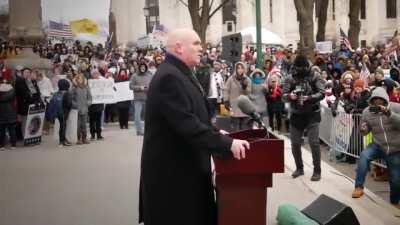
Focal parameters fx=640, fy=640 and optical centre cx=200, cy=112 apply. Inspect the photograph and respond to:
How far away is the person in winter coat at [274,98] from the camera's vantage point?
16281 millimetres

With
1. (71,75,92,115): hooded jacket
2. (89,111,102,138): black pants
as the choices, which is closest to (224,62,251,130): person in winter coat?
(71,75,92,115): hooded jacket

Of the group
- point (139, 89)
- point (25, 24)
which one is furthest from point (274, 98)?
point (25, 24)

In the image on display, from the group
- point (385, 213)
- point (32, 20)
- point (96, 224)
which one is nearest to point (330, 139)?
point (385, 213)

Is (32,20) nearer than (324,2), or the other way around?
(32,20)

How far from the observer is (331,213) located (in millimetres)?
6102

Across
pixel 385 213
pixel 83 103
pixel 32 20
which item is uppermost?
pixel 32 20

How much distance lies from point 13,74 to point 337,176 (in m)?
9.99

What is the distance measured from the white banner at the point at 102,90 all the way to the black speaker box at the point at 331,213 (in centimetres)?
1044

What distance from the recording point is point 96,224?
24.1 feet

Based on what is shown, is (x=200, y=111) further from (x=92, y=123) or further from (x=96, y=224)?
(x=92, y=123)

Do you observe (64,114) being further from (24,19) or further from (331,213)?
(331,213)

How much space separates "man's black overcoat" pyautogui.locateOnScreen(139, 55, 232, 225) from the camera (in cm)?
446

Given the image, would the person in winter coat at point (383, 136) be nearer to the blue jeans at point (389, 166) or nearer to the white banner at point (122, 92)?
the blue jeans at point (389, 166)

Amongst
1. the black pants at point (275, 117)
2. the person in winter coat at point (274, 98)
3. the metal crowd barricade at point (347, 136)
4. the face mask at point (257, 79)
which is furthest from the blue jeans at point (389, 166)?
the black pants at point (275, 117)
